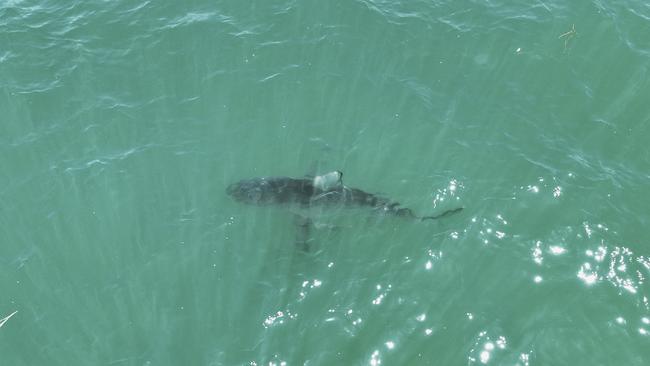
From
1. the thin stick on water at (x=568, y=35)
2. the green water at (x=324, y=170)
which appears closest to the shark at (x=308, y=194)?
the green water at (x=324, y=170)

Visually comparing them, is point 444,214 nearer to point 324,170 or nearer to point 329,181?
point 329,181

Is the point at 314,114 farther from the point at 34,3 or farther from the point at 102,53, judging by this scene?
the point at 34,3

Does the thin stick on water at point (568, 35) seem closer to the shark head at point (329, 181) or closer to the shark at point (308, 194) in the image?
the shark at point (308, 194)

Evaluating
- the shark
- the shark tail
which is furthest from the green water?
the shark

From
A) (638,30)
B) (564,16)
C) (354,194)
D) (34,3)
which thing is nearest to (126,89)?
(34,3)

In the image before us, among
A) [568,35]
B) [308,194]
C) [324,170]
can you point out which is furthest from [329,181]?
[568,35]

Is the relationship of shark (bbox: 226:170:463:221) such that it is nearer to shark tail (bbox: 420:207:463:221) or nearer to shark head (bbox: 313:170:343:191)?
shark head (bbox: 313:170:343:191)
